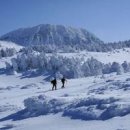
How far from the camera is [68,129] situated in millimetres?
22969

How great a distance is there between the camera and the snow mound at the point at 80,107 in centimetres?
2359

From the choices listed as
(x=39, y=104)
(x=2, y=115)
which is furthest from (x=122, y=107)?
(x=2, y=115)

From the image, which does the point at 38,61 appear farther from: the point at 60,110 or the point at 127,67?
the point at 60,110

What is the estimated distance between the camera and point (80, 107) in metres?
26.1

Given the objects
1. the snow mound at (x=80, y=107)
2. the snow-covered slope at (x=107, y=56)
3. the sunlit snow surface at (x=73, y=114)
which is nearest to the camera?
the sunlit snow surface at (x=73, y=114)

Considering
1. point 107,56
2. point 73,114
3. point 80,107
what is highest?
point 107,56

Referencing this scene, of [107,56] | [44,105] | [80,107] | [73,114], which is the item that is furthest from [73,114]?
[107,56]

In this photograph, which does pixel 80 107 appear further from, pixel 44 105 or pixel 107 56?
pixel 107 56

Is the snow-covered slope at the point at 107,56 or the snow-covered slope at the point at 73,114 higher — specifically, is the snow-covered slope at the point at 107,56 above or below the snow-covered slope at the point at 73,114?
above

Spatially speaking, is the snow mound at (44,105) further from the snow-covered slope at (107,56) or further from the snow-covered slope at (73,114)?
the snow-covered slope at (107,56)

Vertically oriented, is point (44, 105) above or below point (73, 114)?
above

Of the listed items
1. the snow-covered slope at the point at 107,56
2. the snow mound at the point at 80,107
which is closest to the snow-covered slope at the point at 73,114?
the snow mound at the point at 80,107

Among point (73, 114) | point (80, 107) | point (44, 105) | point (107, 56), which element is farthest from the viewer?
point (107, 56)

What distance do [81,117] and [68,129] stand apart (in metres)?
1.97
